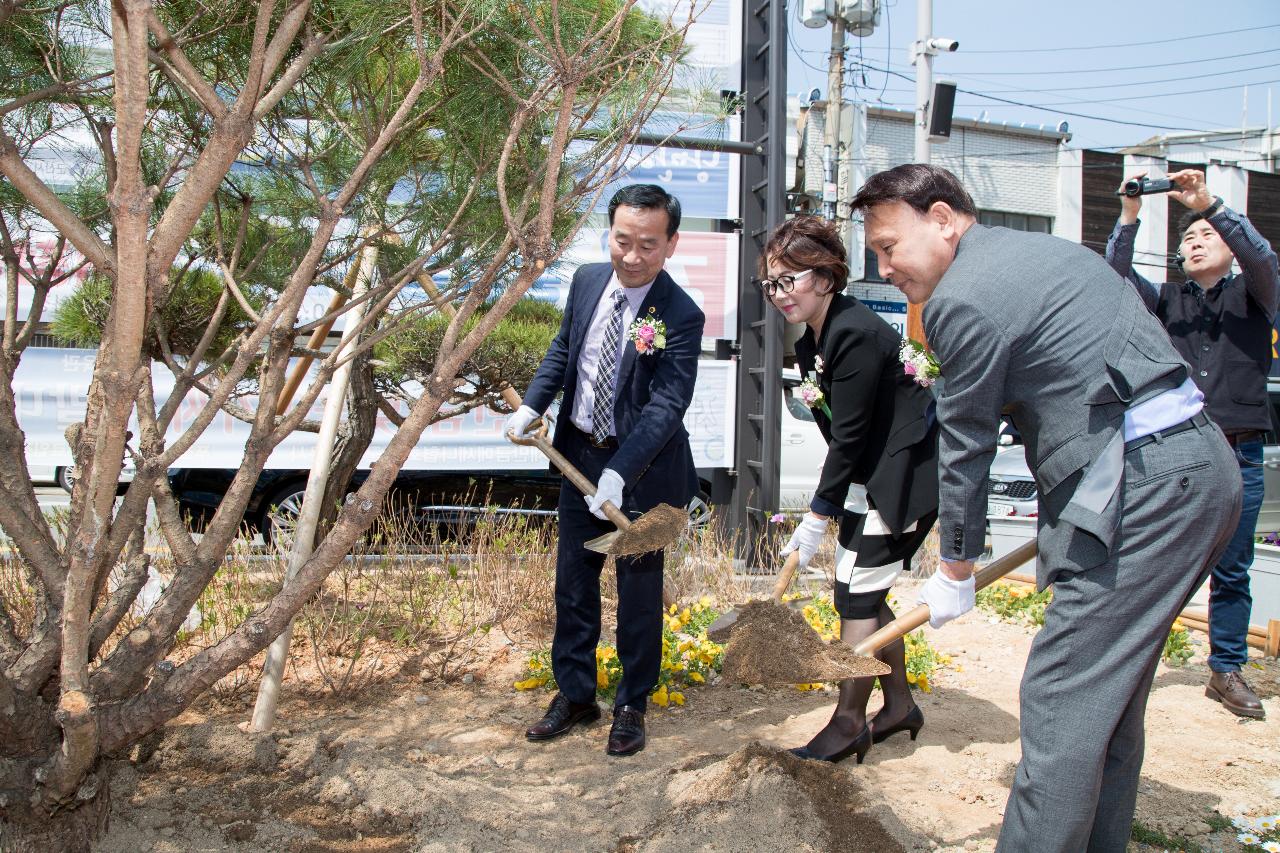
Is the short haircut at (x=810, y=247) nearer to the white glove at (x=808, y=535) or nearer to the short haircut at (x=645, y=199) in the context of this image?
the short haircut at (x=645, y=199)

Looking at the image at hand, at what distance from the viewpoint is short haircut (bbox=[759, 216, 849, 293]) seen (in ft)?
8.79

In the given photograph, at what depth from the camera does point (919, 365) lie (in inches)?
104

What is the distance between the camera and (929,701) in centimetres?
342

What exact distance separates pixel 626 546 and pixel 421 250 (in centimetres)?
129

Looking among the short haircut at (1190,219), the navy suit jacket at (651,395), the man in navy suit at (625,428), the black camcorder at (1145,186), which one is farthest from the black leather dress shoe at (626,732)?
the short haircut at (1190,219)

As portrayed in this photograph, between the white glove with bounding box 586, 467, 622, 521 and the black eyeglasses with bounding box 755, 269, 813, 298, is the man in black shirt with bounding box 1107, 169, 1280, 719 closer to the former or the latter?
the black eyeglasses with bounding box 755, 269, 813, 298

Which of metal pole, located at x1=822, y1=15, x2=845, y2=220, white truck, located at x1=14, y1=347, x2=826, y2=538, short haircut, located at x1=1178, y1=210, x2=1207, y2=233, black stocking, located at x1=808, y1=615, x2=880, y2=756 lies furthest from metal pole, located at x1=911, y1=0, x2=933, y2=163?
black stocking, located at x1=808, y1=615, x2=880, y2=756

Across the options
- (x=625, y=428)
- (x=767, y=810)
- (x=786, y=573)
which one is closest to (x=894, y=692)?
(x=786, y=573)

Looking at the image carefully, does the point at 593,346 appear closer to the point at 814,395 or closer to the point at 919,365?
the point at 814,395

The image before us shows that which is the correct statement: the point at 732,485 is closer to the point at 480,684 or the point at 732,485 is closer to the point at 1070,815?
the point at 480,684

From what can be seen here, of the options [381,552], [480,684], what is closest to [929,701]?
[480,684]

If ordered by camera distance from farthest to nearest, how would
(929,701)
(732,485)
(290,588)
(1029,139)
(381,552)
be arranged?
(1029,139) → (732,485) → (381,552) → (929,701) → (290,588)

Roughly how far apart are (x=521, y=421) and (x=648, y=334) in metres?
0.53

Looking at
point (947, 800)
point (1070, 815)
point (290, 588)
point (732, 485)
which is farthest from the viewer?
point (732, 485)
